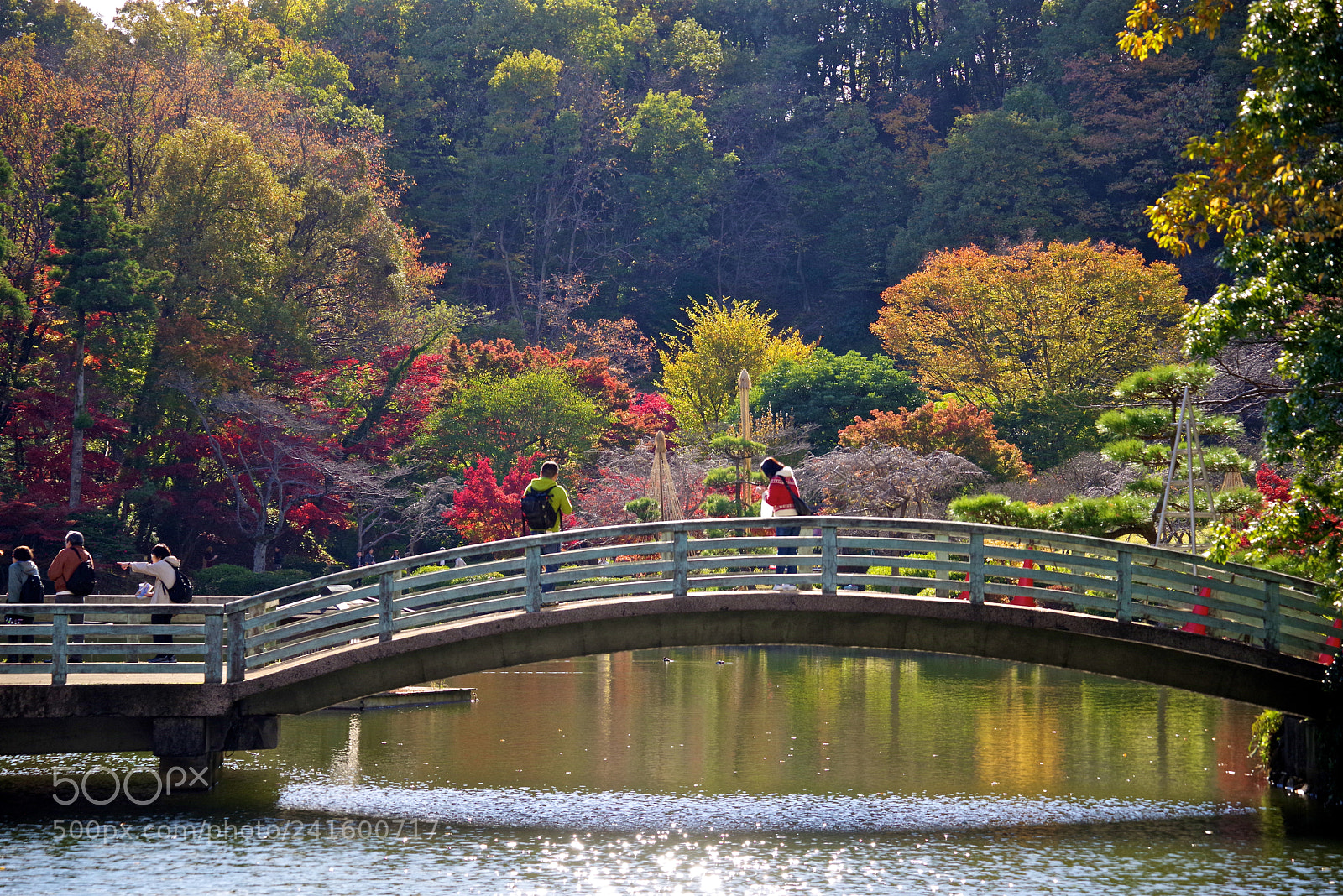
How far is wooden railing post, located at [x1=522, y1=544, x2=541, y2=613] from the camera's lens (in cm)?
1325

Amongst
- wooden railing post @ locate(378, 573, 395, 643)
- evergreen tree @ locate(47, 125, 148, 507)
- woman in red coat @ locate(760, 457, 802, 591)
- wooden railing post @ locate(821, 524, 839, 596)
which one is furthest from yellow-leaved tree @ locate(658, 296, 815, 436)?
wooden railing post @ locate(378, 573, 395, 643)

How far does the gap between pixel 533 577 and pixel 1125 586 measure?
5476mm

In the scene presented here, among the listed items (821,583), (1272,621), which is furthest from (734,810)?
(1272,621)

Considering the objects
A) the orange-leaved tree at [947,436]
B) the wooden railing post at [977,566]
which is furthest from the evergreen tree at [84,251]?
the wooden railing post at [977,566]

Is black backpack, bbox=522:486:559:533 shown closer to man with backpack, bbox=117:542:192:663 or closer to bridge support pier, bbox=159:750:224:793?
man with backpack, bbox=117:542:192:663

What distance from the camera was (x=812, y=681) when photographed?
21641 mm

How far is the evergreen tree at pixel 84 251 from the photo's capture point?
2873 centimetres

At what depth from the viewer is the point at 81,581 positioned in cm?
1404

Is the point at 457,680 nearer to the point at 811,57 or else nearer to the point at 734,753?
the point at 734,753

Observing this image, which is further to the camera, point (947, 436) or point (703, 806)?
point (947, 436)

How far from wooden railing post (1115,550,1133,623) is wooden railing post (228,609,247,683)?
26.7 feet

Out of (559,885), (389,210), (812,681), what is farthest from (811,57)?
(559,885)

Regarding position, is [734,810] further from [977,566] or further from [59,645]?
→ [59,645]

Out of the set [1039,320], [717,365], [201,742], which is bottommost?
[201,742]
